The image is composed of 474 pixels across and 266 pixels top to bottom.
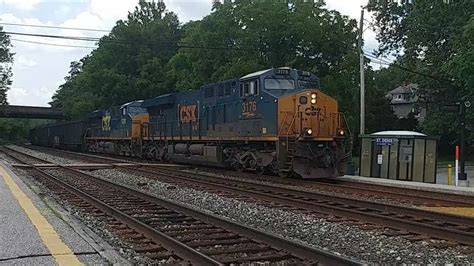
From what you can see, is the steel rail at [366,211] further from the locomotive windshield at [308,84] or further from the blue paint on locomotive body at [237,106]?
the locomotive windshield at [308,84]

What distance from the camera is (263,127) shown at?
1766 cm

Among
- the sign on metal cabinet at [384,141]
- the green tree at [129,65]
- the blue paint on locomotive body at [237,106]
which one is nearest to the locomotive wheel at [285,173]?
the blue paint on locomotive body at [237,106]

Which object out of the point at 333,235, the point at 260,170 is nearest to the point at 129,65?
the point at 260,170

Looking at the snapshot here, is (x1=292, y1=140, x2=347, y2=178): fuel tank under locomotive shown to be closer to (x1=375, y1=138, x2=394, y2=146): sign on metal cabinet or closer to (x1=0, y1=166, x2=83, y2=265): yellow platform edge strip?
(x1=375, y1=138, x2=394, y2=146): sign on metal cabinet

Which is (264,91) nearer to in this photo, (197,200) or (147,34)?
(197,200)

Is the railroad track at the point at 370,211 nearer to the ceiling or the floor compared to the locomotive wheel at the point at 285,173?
nearer to the floor

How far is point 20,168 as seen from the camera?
871 inches

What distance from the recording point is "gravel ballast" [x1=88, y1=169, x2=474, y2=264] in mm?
6730

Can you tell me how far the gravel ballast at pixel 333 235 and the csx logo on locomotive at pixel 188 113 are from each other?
10.5 meters

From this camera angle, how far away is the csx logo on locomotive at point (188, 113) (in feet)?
76.0

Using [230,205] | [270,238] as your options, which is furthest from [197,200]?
[270,238]

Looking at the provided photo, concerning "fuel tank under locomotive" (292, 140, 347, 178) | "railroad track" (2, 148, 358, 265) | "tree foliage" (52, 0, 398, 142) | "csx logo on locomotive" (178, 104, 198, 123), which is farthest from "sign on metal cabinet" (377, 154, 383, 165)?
"railroad track" (2, 148, 358, 265)

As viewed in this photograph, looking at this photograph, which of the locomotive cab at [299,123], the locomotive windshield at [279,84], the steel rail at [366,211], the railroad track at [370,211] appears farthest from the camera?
the locomotive windshield at [279,84]

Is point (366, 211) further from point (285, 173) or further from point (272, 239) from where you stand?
point (285, 173)
